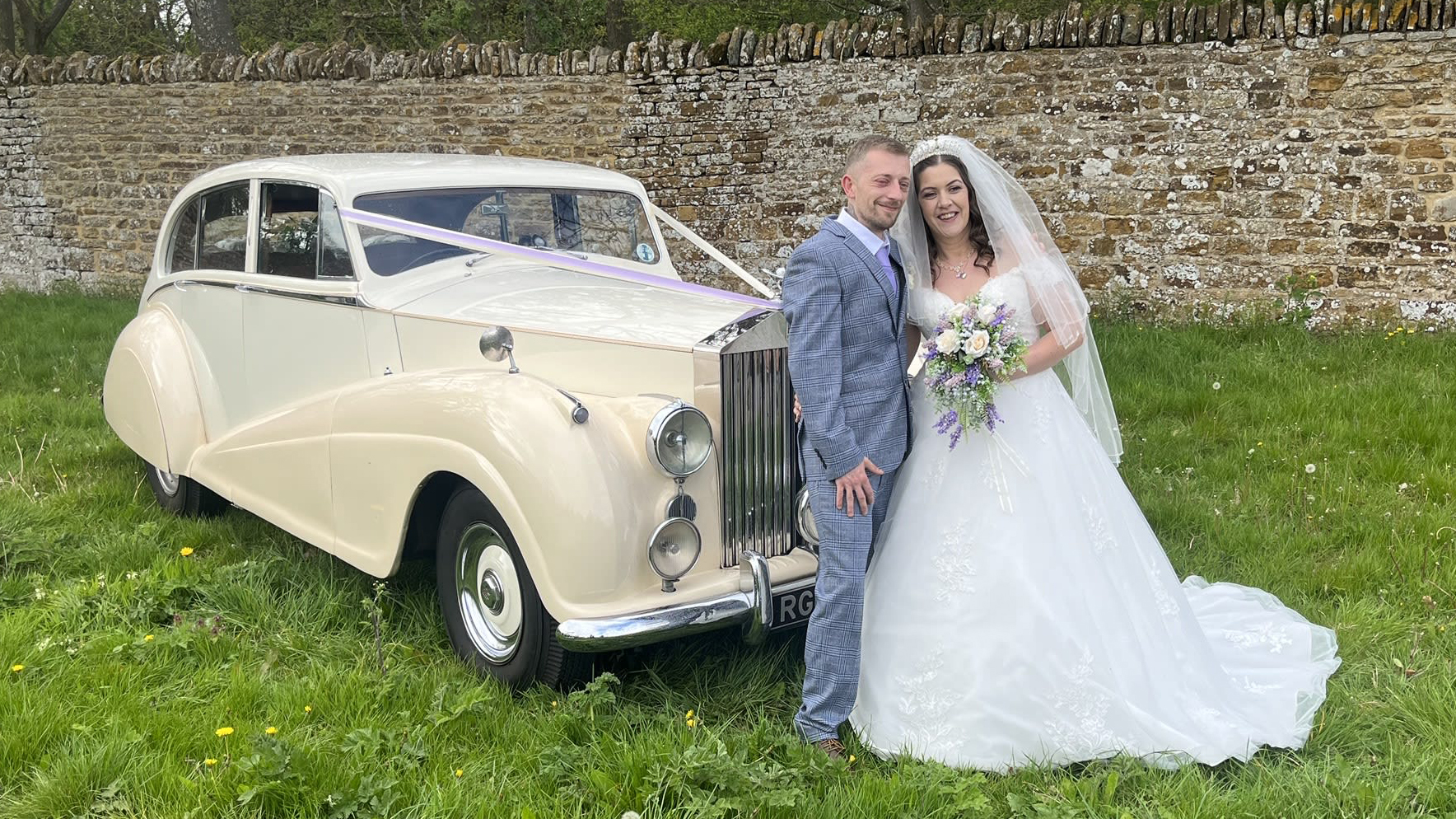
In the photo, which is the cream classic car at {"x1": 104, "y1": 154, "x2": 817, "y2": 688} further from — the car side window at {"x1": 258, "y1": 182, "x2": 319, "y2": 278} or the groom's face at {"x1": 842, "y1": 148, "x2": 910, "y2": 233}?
the groom's face at {"x1": 842, "y1": 148, "x2": 910, "y2": 233}

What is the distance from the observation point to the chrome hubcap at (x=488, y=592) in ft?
10.5

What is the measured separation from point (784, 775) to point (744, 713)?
22.4 inches

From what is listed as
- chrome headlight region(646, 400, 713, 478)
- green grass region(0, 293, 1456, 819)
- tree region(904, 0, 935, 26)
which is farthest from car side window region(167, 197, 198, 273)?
tree region(904, 0, 935, 26)

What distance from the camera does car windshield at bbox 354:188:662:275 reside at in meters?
4.07

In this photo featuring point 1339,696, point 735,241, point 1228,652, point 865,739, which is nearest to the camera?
point 865,739

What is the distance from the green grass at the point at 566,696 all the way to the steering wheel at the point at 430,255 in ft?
4.06

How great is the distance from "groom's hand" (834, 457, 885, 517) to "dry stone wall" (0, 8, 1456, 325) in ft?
19.8

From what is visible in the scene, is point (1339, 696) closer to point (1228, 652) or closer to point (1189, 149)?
point (1228, 652)

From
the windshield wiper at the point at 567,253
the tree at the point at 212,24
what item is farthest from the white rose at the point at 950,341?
the tree at the point at 212,24

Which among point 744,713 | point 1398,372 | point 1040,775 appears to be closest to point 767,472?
point 744,713

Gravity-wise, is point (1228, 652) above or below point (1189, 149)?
below

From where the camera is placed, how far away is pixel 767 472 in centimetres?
320

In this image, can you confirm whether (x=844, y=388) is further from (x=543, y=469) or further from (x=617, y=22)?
(x=617, y=22)

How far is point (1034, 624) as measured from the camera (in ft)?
9.21
